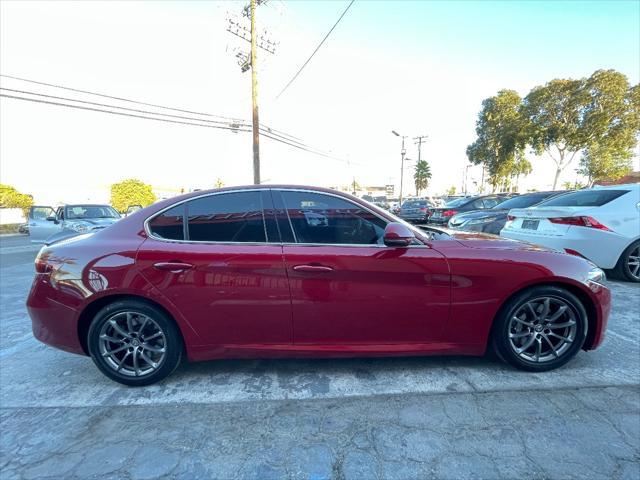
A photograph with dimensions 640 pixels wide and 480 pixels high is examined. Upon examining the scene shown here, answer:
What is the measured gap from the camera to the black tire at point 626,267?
4.71m

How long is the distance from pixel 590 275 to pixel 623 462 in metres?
1.34

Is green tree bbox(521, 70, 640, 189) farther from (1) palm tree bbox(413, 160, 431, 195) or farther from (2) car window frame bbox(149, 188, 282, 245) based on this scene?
(1) palm tree bbox(413, 160, 431, 195)

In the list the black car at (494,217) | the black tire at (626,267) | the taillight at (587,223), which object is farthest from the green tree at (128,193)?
the black tire at (626,267)

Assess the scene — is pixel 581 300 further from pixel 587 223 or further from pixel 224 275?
pixel 224 275

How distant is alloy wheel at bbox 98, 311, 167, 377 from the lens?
247cm

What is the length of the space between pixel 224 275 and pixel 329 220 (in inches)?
36.6

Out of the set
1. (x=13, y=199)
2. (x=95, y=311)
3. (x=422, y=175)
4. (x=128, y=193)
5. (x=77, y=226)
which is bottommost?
(x=95, y=311)

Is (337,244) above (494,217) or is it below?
below

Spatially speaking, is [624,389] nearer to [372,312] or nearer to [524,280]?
[524,280]

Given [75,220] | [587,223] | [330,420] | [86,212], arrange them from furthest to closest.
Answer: [86,212] → [75,220] → [587,223] → [330,420]

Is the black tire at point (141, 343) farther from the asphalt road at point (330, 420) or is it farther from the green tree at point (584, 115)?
the green tree at point (584, 115)

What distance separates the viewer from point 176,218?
2543mm

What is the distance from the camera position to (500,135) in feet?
95.8

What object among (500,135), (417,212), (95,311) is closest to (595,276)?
(95,311)
